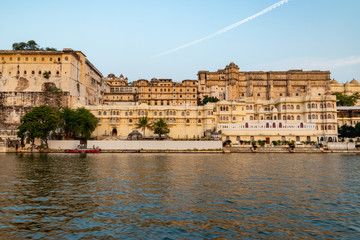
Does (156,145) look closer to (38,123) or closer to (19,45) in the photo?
(38,123)

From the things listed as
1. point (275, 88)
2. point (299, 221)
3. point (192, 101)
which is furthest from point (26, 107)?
point (275, 88)

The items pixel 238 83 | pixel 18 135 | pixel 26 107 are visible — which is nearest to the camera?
pixel 18 135

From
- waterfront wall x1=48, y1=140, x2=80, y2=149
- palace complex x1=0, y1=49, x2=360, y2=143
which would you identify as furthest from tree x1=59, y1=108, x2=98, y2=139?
palace complex x1=0, y1=49, x2=360, y2=143

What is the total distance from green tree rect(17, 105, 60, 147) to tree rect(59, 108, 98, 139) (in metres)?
2.98

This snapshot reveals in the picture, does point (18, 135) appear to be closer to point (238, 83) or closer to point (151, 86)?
point (151, 86)

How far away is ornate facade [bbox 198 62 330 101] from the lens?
337ft

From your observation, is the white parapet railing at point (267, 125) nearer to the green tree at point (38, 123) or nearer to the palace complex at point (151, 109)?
the palace complex at point (151, 109)

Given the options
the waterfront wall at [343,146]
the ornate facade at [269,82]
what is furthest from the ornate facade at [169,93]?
the waterfront wall at [343,146]

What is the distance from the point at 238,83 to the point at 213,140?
170 ft

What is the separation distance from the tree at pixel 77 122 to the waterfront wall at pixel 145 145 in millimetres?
2946

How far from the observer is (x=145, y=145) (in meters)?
55.8

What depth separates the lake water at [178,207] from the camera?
1122 centimetres

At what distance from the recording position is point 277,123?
63969mm

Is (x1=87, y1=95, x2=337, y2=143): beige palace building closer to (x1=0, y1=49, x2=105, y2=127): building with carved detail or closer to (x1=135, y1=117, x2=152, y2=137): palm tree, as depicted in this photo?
(x1=135, y1=117, x2=152, y2=137): palm tree
